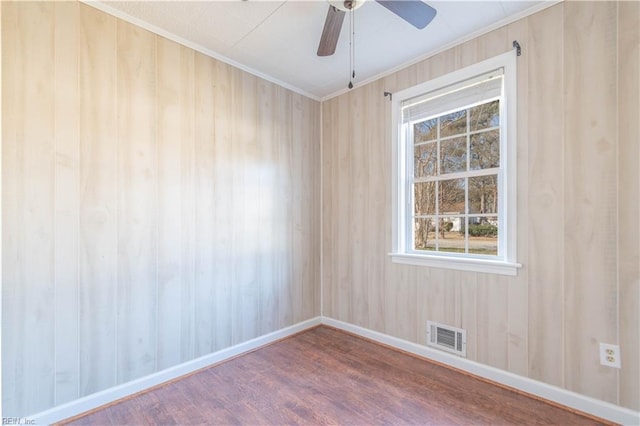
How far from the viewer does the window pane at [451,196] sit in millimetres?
2510

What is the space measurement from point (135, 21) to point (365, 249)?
269cm

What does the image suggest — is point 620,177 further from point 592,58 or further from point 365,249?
point 365,249

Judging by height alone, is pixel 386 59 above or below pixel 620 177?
above

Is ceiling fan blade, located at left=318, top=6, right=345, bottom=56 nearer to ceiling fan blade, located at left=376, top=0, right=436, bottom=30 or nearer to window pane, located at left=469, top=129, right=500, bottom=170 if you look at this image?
ceiling fan blade, located at left=376, top=0, right=436, bottom=30

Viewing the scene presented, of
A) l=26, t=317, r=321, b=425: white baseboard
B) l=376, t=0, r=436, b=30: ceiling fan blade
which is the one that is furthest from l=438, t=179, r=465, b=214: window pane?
l=26, t=317, r=321, b=425: white baseboard

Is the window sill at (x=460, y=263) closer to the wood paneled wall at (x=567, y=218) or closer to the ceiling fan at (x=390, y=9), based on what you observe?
the wood paneled wall at (x=567, y=218)

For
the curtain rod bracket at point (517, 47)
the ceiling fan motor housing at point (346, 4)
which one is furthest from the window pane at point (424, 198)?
the ceiling fan motor housing at point (346, 4)

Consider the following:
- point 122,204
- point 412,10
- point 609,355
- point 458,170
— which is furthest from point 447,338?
point 122,204

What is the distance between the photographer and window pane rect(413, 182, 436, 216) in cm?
270

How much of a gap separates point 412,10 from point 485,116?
1.11m

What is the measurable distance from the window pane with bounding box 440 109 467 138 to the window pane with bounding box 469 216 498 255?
0.75 m

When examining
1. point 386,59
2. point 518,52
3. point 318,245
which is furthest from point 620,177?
point 318,245

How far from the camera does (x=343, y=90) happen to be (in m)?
3.31

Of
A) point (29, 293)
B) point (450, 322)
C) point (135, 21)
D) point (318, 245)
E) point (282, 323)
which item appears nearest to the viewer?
point (29, 293)
